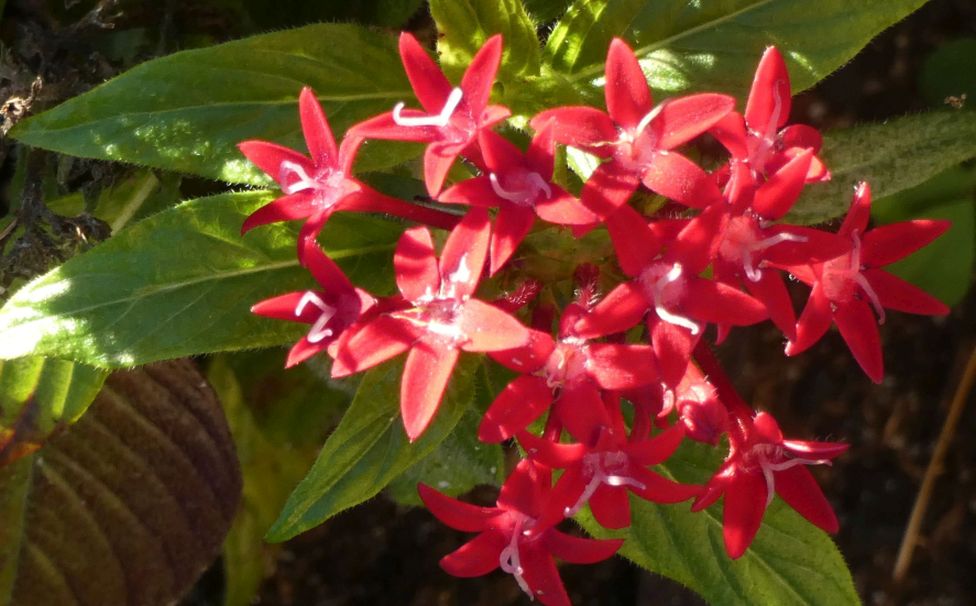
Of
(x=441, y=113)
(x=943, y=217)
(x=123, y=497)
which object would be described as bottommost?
(x=123, y=497)

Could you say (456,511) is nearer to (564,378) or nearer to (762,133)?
(564,378)

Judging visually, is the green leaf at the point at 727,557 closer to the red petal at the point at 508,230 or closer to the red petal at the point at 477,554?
the red petal at the point at 477,554

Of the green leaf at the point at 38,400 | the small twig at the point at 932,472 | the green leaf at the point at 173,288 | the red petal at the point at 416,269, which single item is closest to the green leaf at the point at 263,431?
the green leaf at the point at 38,400

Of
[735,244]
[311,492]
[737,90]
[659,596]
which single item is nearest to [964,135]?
[737,90]

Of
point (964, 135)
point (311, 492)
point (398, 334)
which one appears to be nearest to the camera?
point (398, 334)

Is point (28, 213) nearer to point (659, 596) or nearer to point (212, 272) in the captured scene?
point (212, 272)

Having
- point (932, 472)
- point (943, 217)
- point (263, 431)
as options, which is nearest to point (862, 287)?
point (943, 217)
